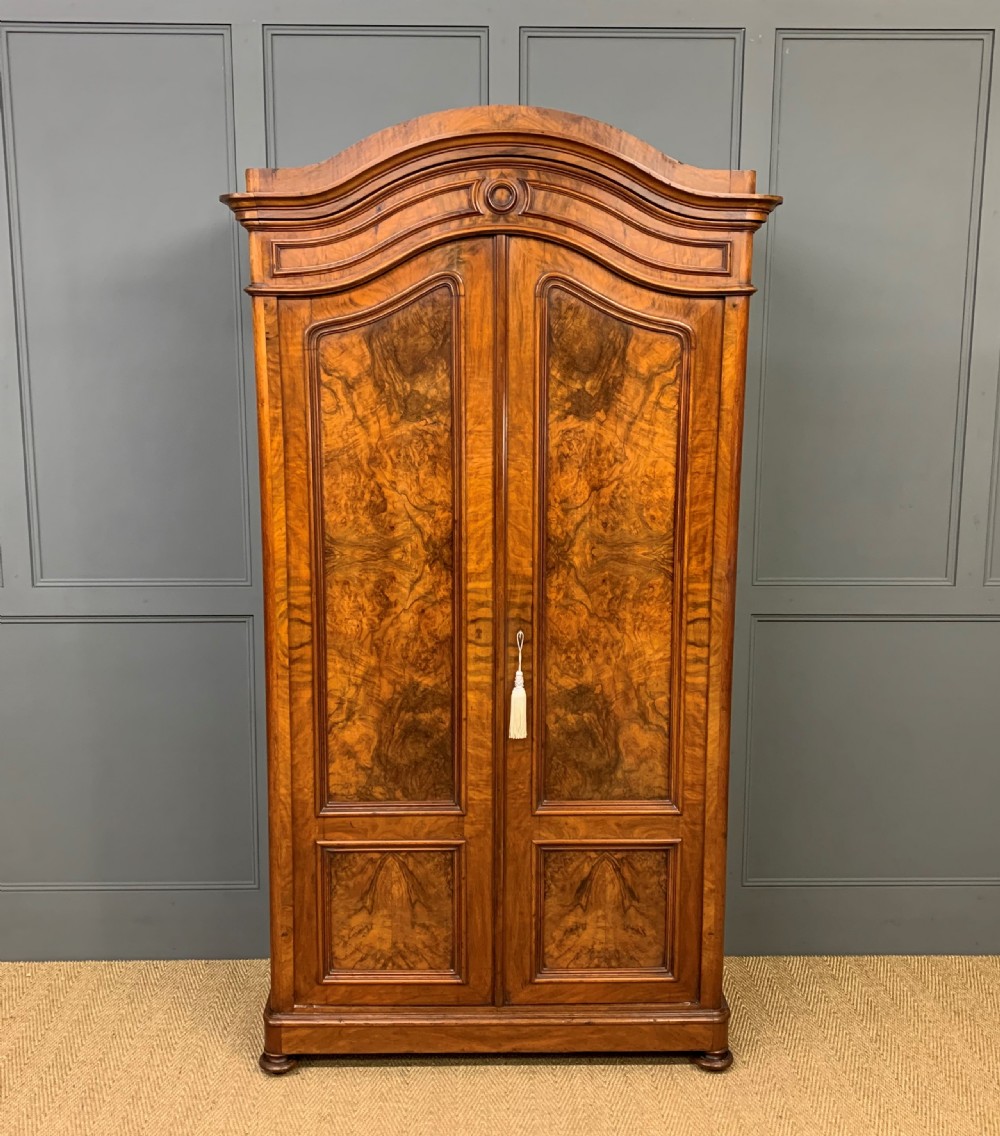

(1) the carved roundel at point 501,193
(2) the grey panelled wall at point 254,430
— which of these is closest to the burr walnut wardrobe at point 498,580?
(1) the carved roundel at point 501,193

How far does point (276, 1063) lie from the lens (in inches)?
99.6

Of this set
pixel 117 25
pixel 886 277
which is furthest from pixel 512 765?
pixel 117 25

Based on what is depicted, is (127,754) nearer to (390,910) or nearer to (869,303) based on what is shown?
(390,910)

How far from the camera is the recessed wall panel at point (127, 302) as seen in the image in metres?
2.74

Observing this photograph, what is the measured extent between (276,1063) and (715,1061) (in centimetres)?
106

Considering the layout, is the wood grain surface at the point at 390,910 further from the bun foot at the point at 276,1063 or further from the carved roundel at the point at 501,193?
the carved roundel at the point at 501,193

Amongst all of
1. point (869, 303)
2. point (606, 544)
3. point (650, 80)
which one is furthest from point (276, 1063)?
point (650, 80)

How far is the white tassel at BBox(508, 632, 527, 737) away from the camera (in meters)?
2.33

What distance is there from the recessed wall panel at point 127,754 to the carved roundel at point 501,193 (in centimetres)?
139

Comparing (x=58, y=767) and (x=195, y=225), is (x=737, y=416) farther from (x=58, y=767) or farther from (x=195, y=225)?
(x=58, y=767)

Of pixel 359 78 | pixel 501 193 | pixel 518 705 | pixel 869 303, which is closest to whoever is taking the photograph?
pixel 501 193

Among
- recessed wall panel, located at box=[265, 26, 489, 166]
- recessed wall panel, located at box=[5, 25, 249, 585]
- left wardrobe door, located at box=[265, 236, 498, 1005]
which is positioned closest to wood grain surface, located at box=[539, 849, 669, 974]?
left wardrobe door, located at box=[265, 236, 498, 1005]

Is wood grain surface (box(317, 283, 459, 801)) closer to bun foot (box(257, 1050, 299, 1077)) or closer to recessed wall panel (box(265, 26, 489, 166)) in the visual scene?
bun foot (box(257, 1050, 299, 1077))

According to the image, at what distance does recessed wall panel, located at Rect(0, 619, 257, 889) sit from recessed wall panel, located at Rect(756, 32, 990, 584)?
162cm
